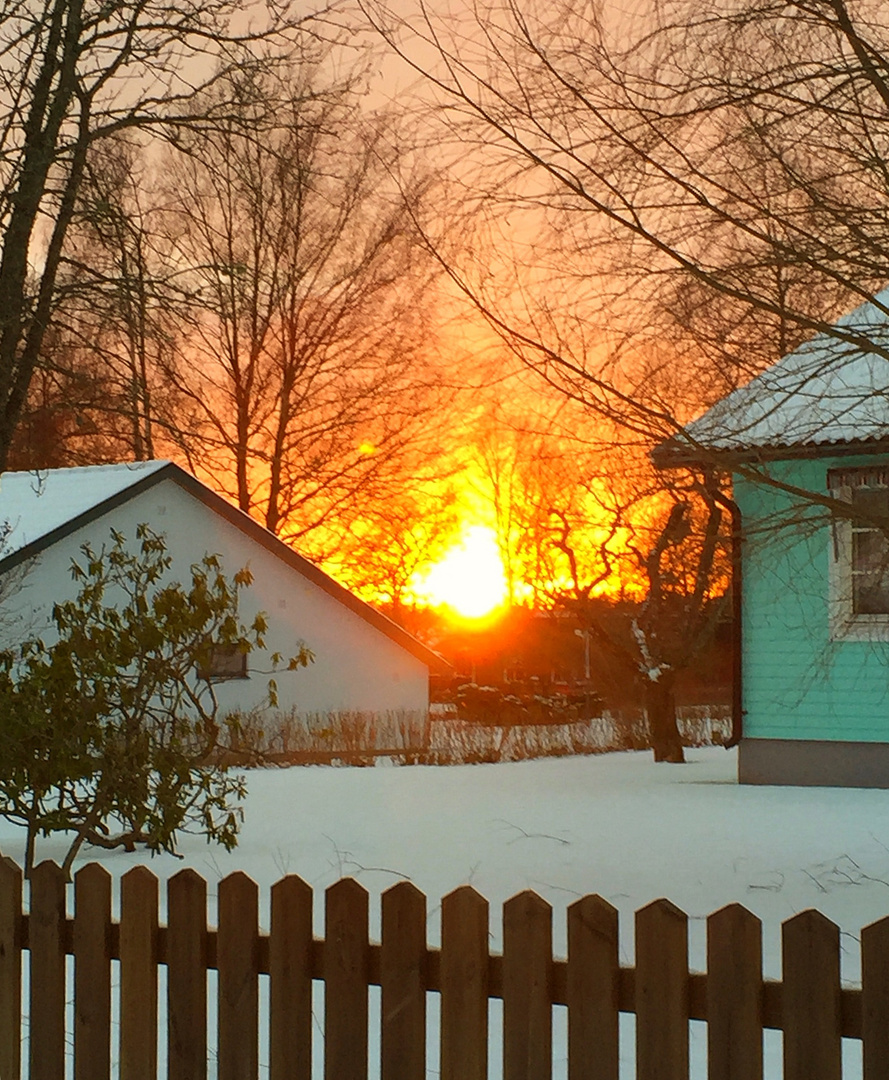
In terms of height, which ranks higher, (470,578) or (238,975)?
(470,578)

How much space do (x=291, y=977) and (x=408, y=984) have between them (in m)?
0.33

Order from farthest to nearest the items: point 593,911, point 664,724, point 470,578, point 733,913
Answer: point 470,578, point 664,724, point 593,911, point 733,913

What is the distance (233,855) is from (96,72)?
4.97 meters

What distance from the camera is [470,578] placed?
1591 inches

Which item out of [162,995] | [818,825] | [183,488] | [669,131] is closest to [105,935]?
[162,995]

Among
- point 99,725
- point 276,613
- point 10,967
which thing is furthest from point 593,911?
point 276,613

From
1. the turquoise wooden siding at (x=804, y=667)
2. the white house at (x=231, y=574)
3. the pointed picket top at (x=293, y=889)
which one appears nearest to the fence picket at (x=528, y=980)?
the pointed picket top at (x=293, y=889)

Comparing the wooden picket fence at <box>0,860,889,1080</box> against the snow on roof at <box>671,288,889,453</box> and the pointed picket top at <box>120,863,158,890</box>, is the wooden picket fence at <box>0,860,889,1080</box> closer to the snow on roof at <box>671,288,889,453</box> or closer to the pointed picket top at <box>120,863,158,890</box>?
the pointed picket top at <box>120,863,158,890</box>

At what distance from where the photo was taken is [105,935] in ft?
12.5

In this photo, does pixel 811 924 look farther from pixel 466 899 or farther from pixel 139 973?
pixel 139 973

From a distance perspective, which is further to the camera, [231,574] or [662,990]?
[231,574]

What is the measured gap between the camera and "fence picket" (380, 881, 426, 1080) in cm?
334

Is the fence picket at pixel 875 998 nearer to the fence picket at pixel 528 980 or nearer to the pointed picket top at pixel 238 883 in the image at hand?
the fence picket at pixel 528 980

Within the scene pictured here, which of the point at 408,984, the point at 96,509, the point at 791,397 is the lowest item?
the point at 408,984
